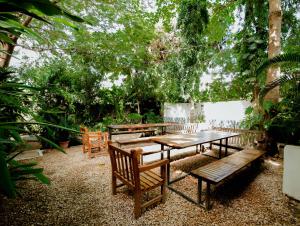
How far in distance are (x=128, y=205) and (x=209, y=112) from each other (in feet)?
27.3

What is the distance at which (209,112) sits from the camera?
9836 millimetres

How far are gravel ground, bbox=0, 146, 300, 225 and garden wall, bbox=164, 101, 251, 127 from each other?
5.13m

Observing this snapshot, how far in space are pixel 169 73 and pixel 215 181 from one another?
8034mm

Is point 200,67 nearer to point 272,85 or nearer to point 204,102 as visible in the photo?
point 204,102

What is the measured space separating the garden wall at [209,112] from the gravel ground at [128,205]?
5126 mm

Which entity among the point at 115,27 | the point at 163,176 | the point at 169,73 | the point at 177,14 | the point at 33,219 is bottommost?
the point at 33,219

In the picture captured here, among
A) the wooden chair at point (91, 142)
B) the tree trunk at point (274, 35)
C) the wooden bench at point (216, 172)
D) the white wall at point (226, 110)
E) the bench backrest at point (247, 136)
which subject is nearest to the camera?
the wooden bench at point (216, 172)

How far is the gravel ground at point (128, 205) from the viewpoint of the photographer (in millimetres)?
2289

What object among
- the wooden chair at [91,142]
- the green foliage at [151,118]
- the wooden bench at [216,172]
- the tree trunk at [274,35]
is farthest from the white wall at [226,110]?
the wooden chair at [91,142]

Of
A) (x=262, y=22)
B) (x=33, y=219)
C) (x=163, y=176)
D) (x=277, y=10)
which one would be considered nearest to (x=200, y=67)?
(x=262, y=22)

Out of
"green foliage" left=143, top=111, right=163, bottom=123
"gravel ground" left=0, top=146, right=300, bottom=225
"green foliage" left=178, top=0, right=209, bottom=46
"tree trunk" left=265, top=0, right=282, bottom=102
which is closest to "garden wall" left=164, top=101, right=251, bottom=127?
"green foliage" left=143, top=111, right=163, bottom=123

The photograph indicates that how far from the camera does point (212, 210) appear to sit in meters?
2.51

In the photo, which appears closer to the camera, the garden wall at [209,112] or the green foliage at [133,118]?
the garden wall at [209,112]

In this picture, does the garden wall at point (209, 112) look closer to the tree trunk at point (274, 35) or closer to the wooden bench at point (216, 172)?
the tree trunk at point (274, 35)
